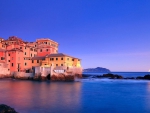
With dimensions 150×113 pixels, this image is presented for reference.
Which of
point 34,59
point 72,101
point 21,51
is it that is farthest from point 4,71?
point 72,101

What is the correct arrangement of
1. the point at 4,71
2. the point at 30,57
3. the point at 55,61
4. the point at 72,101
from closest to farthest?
the point at 72,101 < the point at 55,61 < the point at 4,71 < the point at 30,57

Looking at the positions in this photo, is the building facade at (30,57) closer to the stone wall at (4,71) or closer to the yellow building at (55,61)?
the yellow building at (55,61)

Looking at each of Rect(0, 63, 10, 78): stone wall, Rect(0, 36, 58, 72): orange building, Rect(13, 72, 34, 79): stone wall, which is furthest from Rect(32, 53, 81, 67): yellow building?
Rect(0, 63, 10, 78): stone wall

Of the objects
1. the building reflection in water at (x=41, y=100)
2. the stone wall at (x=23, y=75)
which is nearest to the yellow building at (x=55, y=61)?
the stone wall at (x=23, y=75)

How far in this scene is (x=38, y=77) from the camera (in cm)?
4831

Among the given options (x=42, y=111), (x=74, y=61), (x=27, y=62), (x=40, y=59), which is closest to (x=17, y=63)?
(x=27, y=62)

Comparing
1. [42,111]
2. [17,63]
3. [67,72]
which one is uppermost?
[17,63]

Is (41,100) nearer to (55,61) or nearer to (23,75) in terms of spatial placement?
(55,61)

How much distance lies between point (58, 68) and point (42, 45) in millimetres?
16062

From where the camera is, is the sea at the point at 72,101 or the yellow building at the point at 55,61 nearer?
the sea at the point at 72,101

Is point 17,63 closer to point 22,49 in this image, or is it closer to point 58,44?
point 22,49

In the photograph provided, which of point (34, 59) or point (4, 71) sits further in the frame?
point (34, 59)

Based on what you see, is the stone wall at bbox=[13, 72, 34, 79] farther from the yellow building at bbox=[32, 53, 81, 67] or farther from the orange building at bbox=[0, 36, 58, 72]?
the yellow building at bbox=[32, 53, 81, 67]

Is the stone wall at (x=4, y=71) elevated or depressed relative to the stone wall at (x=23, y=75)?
elevated
